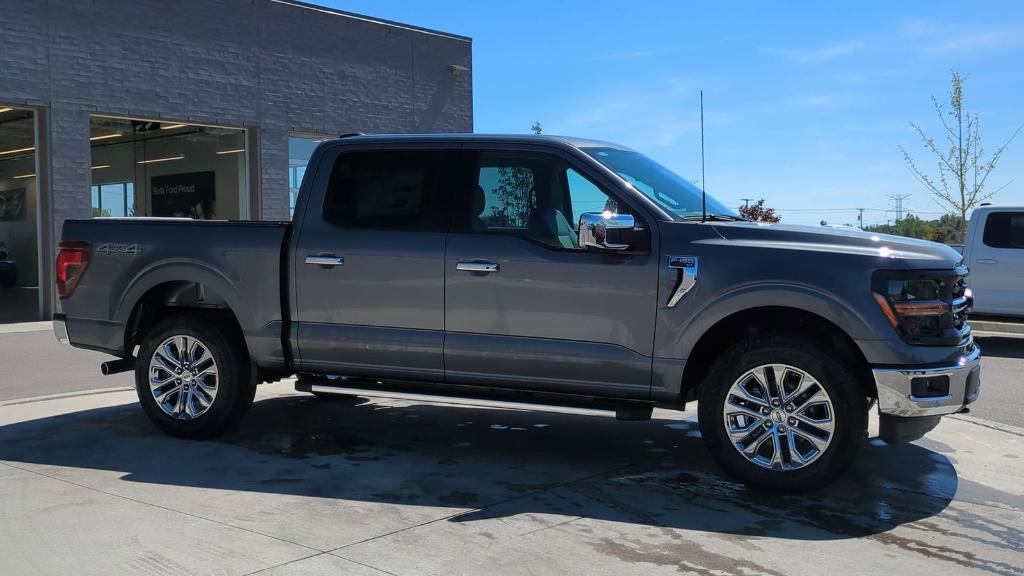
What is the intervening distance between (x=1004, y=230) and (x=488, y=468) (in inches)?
405

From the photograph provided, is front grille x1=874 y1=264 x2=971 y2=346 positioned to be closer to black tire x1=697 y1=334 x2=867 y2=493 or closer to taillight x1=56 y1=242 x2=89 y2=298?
black tire x1=697 y1=334 x2=867 y2=493

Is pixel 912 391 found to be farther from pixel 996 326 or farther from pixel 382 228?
pixel 996 326

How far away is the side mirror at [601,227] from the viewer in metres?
5.10

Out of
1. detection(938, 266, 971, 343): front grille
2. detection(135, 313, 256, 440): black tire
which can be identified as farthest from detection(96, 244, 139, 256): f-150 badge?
detection(938, 266, 971, 343): front grille

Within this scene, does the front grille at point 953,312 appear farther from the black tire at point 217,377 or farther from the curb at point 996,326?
the curb at point 996,326

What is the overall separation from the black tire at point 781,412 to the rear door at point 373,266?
1.76 m

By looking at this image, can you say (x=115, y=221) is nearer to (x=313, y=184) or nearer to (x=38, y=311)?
(x=313, y=184)

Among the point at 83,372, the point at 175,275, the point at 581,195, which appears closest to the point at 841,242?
the point at 581,195

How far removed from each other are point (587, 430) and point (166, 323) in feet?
10.4

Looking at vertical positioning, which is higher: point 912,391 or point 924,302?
point 924,302

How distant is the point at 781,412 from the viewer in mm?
5125

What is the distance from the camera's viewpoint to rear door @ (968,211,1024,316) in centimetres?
1279

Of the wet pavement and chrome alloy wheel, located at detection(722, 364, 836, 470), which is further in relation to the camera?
chrome alloy wheel, located at detection(722, 364, 836, 470)

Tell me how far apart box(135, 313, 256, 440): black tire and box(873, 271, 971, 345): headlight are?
13.8 feet
